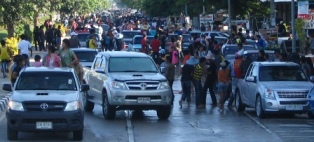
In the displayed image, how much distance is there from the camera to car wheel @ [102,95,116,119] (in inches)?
901

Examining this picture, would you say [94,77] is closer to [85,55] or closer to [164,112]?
[164,112]

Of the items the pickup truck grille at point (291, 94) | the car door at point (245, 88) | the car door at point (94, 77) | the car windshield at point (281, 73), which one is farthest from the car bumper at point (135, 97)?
the car door at point (245, 88)

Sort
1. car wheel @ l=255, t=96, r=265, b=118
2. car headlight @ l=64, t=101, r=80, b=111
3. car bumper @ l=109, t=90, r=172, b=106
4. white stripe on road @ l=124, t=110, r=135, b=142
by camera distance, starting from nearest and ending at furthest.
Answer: car headlight @ l=64, t=101, r=80, b=111 → white stripe on road @ l=124, t=110, r=135, b=142 → car bumper @ l=109, t=90, r=172, b=106 → car wheel @ l=255, t=96, r=265, b=118

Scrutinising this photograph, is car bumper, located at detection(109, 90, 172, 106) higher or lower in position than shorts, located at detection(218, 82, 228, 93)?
higher

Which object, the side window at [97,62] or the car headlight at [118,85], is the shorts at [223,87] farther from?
the car headlight at [118,85]

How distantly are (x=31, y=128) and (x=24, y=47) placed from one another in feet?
61.8

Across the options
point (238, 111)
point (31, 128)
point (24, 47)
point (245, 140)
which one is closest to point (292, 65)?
point (238, 111)

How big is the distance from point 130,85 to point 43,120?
4.79m

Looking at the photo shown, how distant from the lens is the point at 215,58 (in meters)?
31.4

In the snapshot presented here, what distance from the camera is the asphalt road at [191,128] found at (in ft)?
64.0

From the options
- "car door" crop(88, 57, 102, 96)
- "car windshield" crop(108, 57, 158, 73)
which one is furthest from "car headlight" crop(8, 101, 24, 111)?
"car door" crop(88, 57, 102, 96)

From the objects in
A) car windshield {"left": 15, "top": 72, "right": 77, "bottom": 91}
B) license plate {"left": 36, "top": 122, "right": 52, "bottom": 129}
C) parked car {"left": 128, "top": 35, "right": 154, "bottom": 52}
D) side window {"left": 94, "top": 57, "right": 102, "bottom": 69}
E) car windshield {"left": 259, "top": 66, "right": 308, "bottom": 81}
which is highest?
car windshield {"left": 15, "top": 72, "right": 77, "bottom": 91}

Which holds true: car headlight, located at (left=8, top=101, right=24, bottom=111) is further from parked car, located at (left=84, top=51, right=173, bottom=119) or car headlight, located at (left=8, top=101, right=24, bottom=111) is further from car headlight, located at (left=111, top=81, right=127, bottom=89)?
car headlight, located at (left=111, top=81, right=127, bottom=89)

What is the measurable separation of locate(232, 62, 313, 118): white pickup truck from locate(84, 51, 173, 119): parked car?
8.13 ft
